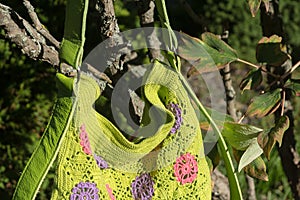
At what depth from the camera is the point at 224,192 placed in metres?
1.42

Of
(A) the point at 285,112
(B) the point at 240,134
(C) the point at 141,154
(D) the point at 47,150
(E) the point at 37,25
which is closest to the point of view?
(D) the point at 47,150

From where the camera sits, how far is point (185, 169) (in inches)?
35.4

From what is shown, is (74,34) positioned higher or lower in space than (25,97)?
higher

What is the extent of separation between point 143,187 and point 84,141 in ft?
0.44

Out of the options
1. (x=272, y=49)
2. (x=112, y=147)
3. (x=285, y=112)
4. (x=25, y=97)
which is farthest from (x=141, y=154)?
Result: (x=25, y=97)

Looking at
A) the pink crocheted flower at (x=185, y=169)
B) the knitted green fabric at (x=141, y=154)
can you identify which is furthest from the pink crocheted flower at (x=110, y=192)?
the pink crocheted flower at (x=185, y=169)

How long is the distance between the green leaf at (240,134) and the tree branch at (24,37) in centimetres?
29

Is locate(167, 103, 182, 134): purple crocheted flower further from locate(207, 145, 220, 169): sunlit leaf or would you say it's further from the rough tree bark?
the rough tree bark

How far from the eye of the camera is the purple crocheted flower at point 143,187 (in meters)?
0.89

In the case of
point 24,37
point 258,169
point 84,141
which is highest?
point 24,37

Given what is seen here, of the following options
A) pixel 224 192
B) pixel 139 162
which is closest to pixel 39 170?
pixel 139 162

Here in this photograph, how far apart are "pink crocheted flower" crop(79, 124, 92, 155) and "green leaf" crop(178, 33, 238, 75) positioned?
0.27m

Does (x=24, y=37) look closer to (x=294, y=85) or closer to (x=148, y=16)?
(x=148, y=16)

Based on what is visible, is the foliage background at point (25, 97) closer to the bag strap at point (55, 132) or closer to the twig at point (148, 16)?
the twig at point (148, 16)
